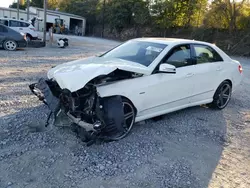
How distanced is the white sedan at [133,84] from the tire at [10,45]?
975 cm

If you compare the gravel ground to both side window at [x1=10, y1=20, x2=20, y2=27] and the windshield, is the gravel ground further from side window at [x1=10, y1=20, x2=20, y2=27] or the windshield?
side window at [x1=10, y1=20, x2=20, y2=27]

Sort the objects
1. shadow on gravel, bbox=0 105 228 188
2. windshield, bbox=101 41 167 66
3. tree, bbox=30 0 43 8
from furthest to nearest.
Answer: tree, bbox=30 0 43 8 → windshield, bbox=101 41 167 66 → shadow on gravel, bbox=0 105 228 188

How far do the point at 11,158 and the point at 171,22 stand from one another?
31.9 metres

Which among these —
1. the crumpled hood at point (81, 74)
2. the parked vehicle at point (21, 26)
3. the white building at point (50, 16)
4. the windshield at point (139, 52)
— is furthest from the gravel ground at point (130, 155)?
the white building at point (50, 16)

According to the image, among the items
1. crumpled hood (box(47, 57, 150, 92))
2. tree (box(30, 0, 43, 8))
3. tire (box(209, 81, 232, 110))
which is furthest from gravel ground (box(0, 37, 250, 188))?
tree (box(30, 0, 43, 8))

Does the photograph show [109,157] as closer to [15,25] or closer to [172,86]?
[172,86]

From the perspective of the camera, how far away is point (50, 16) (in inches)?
1673

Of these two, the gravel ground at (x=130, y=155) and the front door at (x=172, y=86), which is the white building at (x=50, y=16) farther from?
the gravel ground at (x=130, y=155)

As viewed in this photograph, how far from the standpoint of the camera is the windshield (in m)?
4.35

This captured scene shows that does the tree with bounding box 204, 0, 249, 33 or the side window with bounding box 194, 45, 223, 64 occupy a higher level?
the tree with bounding box 204, 0, 249, 33

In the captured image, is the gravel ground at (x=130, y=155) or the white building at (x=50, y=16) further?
the white building at (x=50, y=16)

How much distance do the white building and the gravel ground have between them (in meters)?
39.5

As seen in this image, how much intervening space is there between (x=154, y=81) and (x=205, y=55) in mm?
Result: 1796

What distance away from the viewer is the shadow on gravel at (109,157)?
2934mm
